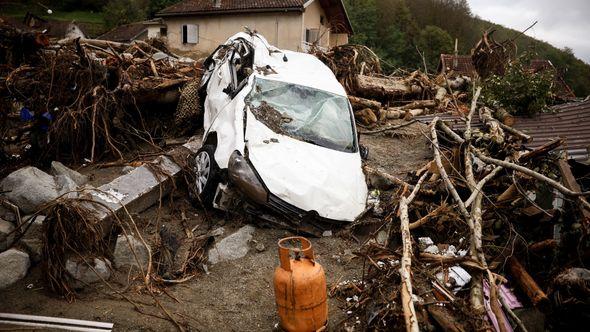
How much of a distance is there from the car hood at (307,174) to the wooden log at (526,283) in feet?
5.89

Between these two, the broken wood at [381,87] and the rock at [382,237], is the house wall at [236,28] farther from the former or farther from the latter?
the rock at [382,237]

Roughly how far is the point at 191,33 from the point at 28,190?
25.2 meters

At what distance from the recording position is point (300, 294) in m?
3.32

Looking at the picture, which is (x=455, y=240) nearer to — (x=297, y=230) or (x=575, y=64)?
(x=297, y=230)

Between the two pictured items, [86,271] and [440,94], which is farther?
[440,94]

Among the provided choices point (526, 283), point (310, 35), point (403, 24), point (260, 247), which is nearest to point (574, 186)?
point (526, 283)

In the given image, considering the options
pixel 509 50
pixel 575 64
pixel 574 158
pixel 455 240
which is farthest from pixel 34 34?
pixel 575 64

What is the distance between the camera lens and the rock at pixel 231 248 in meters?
4.71

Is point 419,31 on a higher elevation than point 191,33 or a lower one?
higher

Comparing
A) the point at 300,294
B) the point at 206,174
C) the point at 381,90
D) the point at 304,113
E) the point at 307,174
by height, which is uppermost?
the point at 304,113

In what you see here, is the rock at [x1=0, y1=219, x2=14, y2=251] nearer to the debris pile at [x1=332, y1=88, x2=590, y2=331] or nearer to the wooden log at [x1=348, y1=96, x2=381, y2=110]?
the debris pile at [x1=332, y1=88, x2=590, y2=331]

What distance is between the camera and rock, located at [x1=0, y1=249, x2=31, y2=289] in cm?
407

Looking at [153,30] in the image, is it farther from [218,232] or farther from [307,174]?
[307,174]

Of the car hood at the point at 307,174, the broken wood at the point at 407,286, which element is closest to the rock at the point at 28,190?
the car hood at the point at 307,174
